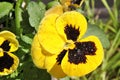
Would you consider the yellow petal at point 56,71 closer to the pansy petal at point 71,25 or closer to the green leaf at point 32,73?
the pansy petal at point 71,25

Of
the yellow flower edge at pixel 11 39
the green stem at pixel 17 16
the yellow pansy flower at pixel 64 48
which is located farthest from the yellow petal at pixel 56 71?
the green stem at pixel 17 16

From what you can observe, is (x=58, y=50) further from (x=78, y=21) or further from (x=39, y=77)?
(x=39, y=77)

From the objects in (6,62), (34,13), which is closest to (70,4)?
(34,13)

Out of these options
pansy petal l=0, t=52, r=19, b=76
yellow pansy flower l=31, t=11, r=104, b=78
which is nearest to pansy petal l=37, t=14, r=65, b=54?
yellow pansy flower l=31, t=11, r=104, b=78

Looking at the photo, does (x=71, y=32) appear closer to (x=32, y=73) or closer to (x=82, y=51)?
(x=82, y=51)

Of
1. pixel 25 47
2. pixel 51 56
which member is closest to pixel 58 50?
pixel 51 56

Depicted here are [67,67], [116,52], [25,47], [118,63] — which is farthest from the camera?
[116,52]

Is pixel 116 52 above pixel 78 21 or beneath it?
beneath
